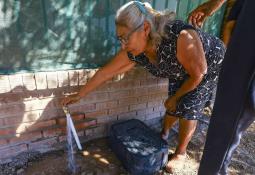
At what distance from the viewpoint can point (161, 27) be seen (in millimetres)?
2051

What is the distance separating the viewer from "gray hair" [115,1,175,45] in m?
1.87

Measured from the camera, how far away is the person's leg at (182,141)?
2.59 m

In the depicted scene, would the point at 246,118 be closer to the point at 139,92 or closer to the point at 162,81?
the point at 139,92

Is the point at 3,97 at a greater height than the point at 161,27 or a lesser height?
lesser

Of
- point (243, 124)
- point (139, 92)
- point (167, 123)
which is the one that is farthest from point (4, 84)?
point (243, 124)

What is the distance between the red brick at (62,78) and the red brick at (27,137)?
0.53m

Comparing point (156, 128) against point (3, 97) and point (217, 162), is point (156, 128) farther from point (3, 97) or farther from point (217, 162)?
point (217, 162)

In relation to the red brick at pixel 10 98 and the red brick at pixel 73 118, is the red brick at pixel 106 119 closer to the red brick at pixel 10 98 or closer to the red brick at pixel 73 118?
the red brick at pixel 73 118

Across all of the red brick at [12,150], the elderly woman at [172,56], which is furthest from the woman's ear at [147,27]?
the red brick at [12,150]

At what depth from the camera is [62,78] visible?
→ 7.82ft

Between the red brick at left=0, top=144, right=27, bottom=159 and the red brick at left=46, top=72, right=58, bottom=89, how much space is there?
63 cm

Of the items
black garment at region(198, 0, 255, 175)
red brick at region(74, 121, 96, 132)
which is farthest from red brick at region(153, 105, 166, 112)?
black garment at region(198, 0, 255, 175)

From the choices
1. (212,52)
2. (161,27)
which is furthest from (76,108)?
(212,52)

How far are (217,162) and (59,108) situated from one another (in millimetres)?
1801
